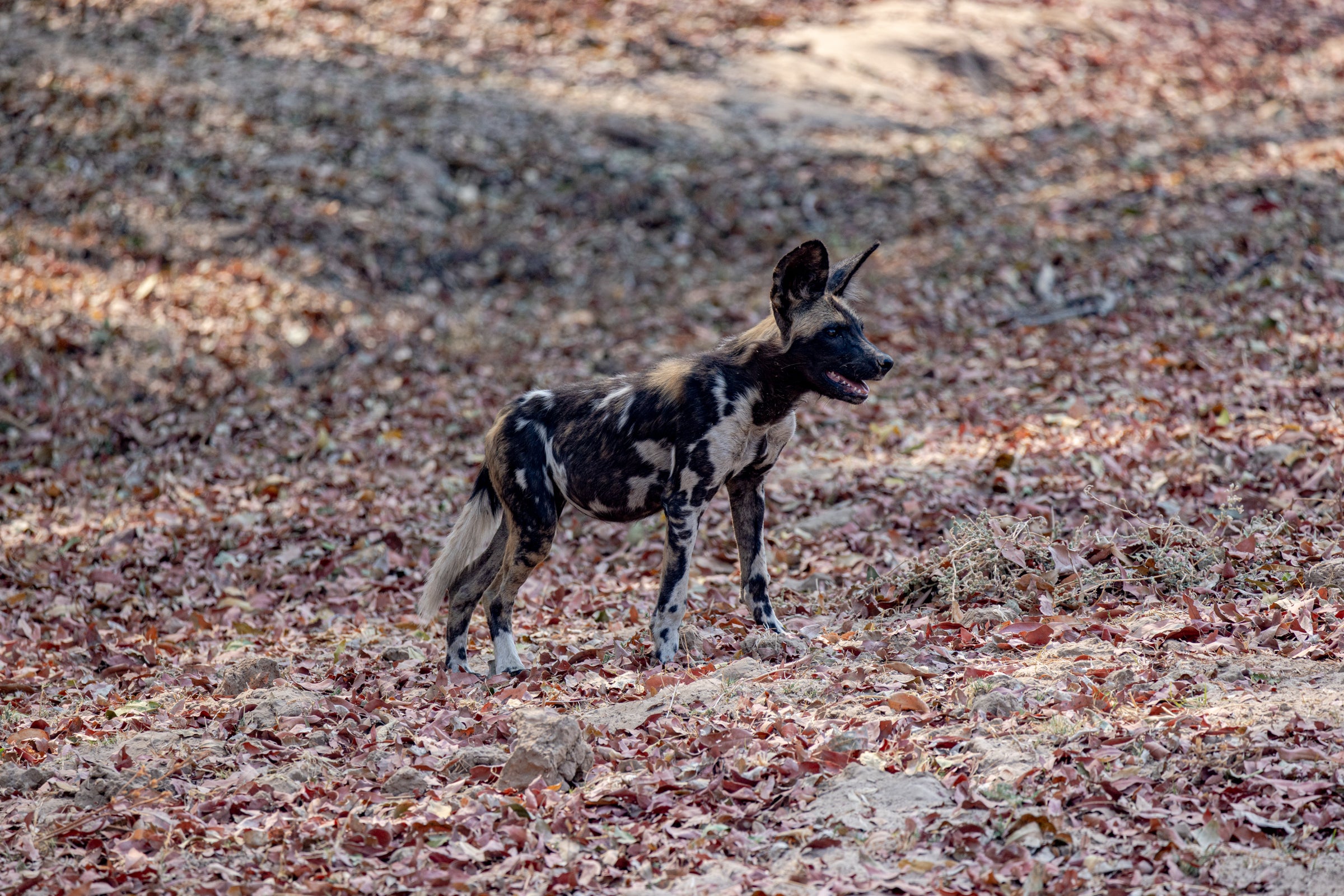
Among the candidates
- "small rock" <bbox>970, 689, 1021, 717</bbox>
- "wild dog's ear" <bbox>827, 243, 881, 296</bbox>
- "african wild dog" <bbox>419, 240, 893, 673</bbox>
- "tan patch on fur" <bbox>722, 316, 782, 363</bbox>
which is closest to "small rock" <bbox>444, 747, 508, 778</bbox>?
"african wild dog" <bbox>419, 240, 893, 673</bbox>

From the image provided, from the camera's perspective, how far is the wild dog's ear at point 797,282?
669 centimetres

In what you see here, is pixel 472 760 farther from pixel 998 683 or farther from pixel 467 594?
pixel 998 683

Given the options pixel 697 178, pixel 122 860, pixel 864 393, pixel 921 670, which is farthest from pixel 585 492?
pixel 697 178

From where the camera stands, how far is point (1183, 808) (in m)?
4.67

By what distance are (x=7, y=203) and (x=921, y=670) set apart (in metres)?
13.9

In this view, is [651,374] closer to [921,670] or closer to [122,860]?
[921,670]

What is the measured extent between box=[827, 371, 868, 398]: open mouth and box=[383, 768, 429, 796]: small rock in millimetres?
3150

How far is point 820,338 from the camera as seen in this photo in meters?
6.86

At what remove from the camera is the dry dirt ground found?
4.94 metres

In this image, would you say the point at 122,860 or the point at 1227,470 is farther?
the point at 1227,470

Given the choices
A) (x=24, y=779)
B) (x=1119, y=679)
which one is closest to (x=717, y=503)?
(x=1119, y=679)

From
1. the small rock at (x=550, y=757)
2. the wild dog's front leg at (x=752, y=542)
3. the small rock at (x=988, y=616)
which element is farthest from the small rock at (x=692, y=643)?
the small rock at (x=550, y=757)

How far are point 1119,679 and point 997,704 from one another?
2.15 ft

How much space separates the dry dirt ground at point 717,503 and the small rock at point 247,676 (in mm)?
23
